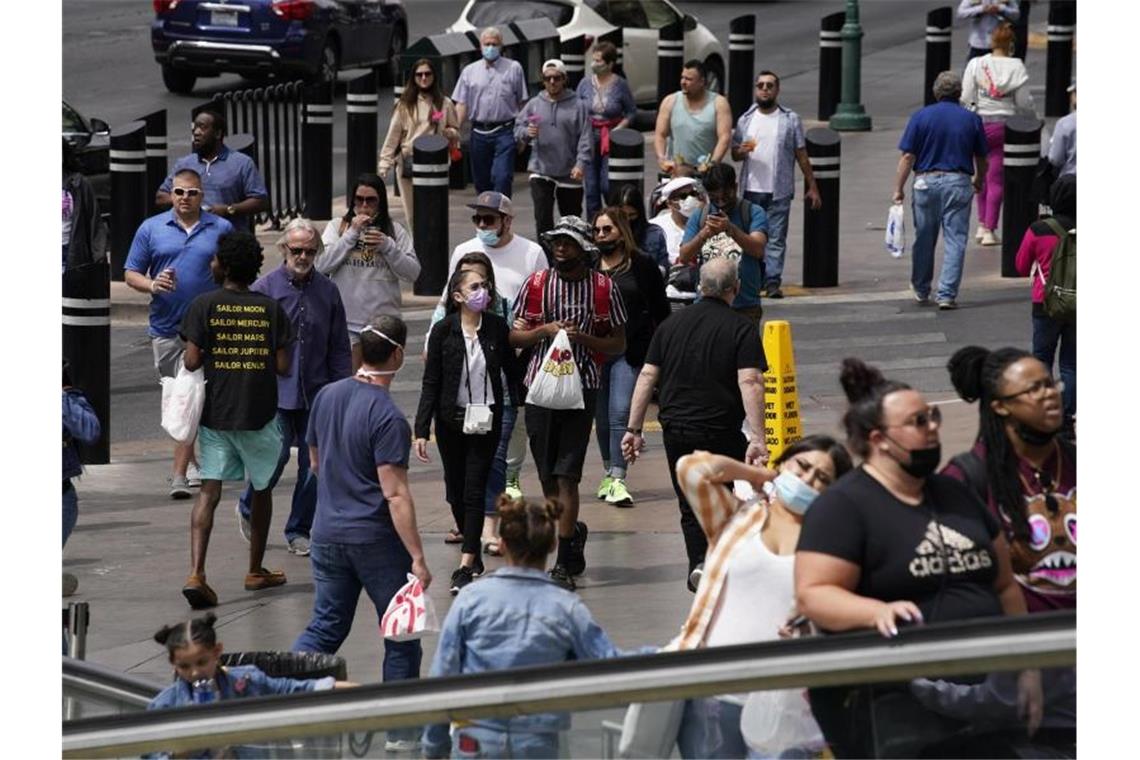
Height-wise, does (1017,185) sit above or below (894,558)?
above

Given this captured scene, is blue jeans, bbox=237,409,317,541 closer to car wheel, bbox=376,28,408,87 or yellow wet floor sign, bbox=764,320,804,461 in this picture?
yellow wet floor sign, bbox=764,320,804,461

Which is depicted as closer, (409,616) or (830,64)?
(409,616)

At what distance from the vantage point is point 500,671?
19.7 ft

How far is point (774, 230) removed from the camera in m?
17.9

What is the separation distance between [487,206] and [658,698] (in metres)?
6.28

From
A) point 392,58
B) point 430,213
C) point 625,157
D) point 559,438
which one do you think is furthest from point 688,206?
point 392,58

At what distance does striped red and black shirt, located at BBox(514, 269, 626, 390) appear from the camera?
11156 mm

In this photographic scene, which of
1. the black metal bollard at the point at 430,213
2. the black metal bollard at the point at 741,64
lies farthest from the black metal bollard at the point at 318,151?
the black metal bollard at the point at 741,64

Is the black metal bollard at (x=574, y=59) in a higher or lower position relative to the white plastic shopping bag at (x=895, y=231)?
higher

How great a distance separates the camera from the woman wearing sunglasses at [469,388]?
35.1 feet

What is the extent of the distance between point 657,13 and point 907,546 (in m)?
21.8

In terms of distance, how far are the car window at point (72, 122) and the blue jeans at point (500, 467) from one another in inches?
379

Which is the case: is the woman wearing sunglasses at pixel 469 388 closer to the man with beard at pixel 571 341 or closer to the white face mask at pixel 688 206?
the man with beard at pixel 571 341

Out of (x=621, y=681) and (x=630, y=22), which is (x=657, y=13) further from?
(x=621, y=681)
